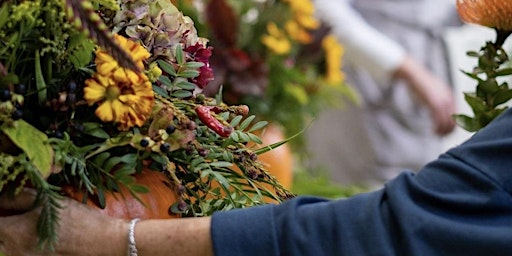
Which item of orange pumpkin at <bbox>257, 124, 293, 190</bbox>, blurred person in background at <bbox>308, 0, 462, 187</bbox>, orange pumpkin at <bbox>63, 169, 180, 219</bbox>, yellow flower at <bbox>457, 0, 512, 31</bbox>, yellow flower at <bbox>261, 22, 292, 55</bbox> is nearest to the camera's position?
orange pumpkin at <bbox>63, 169, 180, 219</bbox>

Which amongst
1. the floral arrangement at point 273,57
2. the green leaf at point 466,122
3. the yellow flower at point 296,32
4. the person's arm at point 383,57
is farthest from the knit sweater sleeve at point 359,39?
the green leaf at point 466,122

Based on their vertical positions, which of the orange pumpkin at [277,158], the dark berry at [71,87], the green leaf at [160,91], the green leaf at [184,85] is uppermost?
the dark berry at [71,87]

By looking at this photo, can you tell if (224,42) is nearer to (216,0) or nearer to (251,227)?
(216,0)

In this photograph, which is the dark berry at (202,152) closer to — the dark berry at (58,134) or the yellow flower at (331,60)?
the dark berry at (58,134)

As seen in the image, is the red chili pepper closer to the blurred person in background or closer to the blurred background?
the blurred background

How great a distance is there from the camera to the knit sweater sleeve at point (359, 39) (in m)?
2.15

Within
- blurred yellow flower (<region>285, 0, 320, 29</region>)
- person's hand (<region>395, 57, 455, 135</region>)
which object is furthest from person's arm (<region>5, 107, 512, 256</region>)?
person's hand (<region>395, 57, 455, 135</region>)

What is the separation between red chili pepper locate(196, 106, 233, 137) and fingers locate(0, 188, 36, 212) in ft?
0.45

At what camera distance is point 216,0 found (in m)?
1.37

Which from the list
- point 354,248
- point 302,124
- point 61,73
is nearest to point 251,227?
point 354,248

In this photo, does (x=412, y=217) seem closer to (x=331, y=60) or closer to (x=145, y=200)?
(x=145, y=200)

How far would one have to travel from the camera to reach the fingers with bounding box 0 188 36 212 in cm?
61

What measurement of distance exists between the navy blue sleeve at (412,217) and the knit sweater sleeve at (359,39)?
154 cm

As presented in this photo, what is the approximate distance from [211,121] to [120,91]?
0.08m
